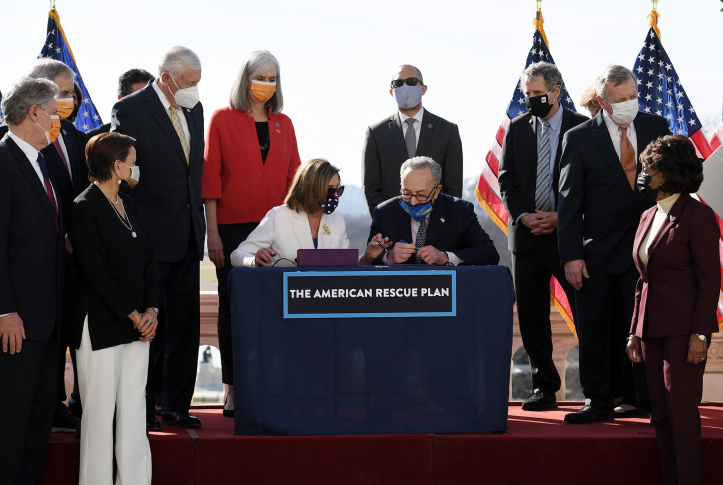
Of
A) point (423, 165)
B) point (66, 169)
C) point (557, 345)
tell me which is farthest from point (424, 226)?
point (557, 345)

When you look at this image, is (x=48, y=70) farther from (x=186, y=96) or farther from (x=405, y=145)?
(x=405, y=145)

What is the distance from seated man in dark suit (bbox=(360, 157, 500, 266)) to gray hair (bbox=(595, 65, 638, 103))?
38.8 inches

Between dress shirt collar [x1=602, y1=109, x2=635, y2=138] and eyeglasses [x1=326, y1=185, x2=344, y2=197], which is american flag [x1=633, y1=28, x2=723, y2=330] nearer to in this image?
dress shirt collar [x1=602, y1=109, x2=635, y2=138]

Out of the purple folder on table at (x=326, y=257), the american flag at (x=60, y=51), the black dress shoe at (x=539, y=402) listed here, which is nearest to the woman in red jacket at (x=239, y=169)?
the purple folder on table at (x=326, y=257)

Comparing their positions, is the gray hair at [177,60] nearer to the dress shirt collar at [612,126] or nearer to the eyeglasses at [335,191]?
the eyeglasses at [335,191]

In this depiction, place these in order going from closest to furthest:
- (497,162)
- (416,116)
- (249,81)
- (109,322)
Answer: (109,322)
(249,81)
(416,116)
(497,162)

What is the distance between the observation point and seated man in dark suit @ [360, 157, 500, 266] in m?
4.12

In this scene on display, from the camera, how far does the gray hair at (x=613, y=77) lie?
4352mm

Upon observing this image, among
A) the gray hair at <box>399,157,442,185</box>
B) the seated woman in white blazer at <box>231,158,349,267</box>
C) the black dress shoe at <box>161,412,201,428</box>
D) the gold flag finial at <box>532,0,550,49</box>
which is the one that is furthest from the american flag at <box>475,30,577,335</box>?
the black dress shoe at <box>161,412,201,428</box>

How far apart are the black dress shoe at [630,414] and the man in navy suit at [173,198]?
91.1 inches

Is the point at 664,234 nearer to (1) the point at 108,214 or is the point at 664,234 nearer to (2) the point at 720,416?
(2) the point at 720,416

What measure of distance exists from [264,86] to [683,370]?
104 inches

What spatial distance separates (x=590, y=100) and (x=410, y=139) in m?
1.12

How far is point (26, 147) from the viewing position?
3.42 m
